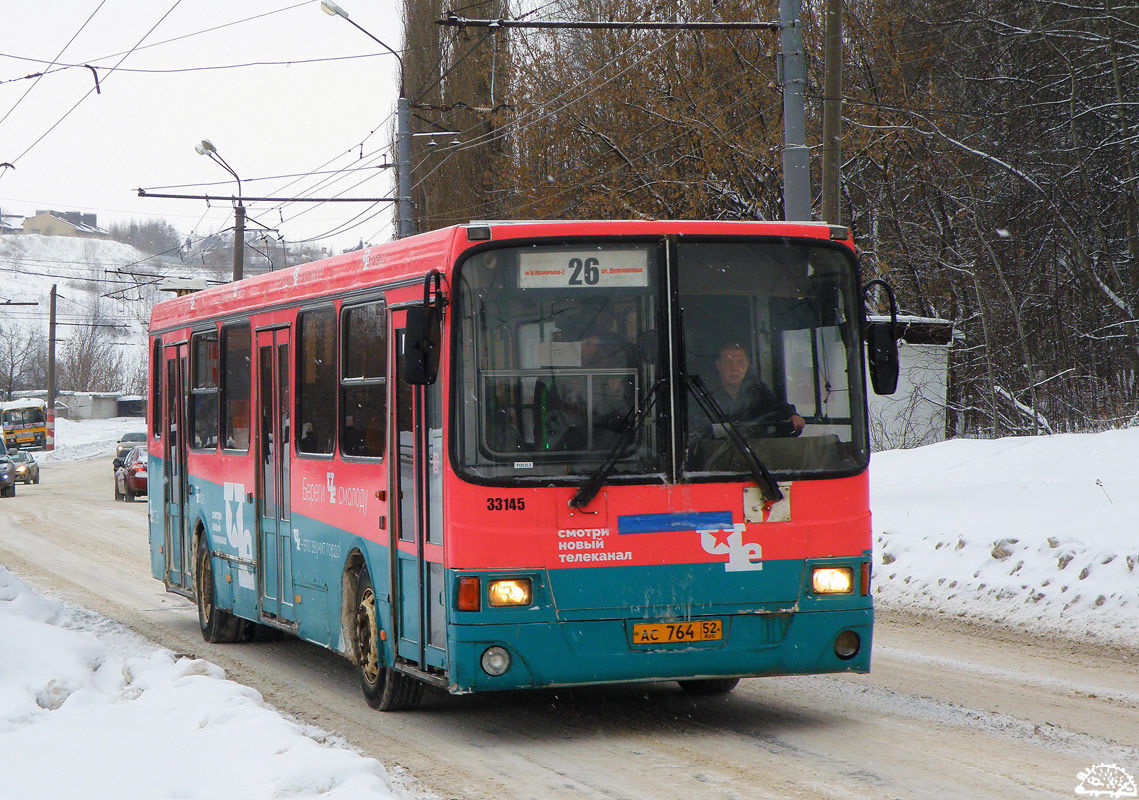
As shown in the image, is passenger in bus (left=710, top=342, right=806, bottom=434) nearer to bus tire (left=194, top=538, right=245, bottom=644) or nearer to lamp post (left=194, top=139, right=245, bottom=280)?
bus tire (left=194, top=538, right=245, bottom=644)

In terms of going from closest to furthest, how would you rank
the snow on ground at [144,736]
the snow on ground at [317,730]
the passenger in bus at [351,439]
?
1. the snow on ground at [144,736]
2. the snow on ground at [317,730]
3. the passenger in bus at [351,439]

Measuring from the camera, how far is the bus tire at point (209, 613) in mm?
12562

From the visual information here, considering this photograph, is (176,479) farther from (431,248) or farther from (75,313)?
(75,313)

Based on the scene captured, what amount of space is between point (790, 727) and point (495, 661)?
164 centimetres

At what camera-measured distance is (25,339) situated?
149 meters

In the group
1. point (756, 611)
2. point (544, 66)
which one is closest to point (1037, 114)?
point (544, 66)

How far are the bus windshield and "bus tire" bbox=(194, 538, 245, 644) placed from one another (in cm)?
559

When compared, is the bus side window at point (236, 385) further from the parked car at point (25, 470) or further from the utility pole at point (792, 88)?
the parked car at point (25, 470)

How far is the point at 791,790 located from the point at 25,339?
152946 mm

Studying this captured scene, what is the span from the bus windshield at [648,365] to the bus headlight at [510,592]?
0.51 metres

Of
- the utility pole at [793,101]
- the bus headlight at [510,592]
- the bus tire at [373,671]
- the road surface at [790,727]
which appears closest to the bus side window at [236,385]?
the road surface at [790,727]

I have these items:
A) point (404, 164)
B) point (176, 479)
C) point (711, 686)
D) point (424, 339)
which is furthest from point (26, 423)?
point (424, 339)

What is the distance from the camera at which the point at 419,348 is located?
7578mm

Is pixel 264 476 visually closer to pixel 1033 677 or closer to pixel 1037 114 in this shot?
pixel 1033 677
